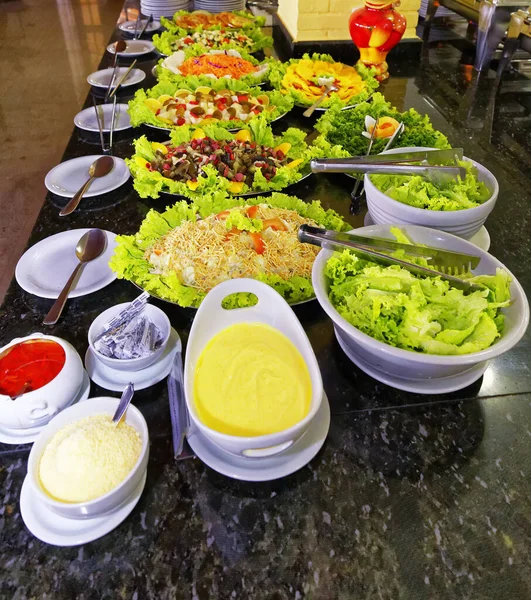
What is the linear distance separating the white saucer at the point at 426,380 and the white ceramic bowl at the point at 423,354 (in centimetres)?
1

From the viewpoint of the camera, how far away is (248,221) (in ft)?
3.61

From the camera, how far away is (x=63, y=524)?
2.20 ft

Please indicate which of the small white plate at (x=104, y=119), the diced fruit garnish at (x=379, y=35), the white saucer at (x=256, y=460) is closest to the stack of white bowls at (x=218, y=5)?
the diced fruit garnish at (x=379, y=35)

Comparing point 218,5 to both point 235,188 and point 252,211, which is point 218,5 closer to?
point 235,188

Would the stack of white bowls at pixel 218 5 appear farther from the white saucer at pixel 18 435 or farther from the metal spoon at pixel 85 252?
the white saucer at pixel 18 435

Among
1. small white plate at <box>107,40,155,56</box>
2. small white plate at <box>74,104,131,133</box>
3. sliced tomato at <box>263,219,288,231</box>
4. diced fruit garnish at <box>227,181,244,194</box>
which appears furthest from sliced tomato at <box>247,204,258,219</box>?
small white plate at <box>107,40,155,56</box>

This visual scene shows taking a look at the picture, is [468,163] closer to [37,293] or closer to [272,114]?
[272,114]

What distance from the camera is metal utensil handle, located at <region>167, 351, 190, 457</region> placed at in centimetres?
76

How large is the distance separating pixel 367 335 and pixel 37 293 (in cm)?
70

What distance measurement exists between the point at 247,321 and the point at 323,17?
1.95 m

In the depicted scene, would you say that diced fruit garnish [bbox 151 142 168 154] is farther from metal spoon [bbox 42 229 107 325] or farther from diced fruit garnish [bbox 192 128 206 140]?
metal spoon [bbox 42 229 107 325]

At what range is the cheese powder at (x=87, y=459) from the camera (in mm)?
653

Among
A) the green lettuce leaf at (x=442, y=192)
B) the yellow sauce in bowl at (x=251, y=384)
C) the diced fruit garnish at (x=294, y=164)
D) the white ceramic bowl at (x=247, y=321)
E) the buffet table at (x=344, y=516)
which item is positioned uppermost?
the green lettuce leaf at (x=442, y=192)

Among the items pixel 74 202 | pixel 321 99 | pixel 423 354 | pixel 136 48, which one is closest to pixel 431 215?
pixel 423 354
